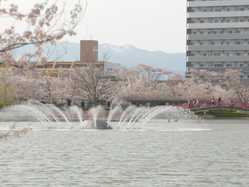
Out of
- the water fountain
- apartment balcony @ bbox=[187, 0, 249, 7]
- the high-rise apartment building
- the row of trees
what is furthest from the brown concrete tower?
the water fountain

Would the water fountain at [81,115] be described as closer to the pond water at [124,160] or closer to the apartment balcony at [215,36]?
the pond water at [124,160]

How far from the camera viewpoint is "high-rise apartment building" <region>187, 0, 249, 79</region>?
427 ft

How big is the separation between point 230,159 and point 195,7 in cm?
10767

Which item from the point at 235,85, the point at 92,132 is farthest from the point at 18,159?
the point at 235,85

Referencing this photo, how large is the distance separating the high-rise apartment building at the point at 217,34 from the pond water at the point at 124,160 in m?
93.4

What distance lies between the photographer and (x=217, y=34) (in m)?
132

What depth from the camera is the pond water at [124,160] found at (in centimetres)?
1948

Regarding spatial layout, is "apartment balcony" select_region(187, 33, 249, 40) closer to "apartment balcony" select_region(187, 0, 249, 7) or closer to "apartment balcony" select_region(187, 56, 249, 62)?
"apartment balcony" select_region(187, 56, 249, 62)

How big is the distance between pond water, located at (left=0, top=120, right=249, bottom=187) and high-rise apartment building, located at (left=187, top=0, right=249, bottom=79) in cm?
Answer: 9336

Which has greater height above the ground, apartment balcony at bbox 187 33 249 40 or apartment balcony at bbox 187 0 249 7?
apartment balcony at bbox 187 0 249 7

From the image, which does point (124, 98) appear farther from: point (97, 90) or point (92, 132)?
point (92, 132)

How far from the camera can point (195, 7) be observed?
13150 centimetres

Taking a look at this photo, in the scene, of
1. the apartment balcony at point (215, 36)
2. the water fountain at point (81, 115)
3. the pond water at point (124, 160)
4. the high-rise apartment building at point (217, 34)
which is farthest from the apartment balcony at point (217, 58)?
the pond water at point (124, 160)

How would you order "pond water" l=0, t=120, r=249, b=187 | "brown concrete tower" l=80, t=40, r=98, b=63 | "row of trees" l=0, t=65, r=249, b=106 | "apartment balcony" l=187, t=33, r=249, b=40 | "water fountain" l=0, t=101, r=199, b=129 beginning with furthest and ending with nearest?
"brown concrete tower" l=80, t=40, r=98, b=63 < "apartment balcony" l=187, t=33, r=249, b=40 < "row of trees" l=0, t=65, r=249, b=106 < "water fountain" l=0, t=101, r=199, b=129 < "pond water" l=0, t=120, r=249, b=187
